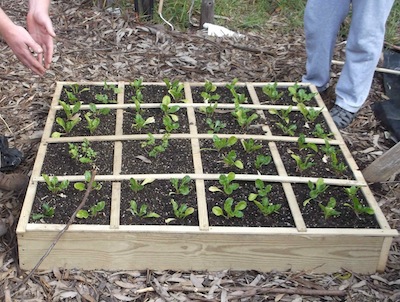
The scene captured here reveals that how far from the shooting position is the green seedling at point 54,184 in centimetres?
263

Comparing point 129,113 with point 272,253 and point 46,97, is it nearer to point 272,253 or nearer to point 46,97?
point 46,97

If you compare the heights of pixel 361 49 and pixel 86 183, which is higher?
pixel 361 49

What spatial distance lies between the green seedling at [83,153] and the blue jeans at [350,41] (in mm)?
1529

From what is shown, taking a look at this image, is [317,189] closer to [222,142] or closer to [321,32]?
[222,142]

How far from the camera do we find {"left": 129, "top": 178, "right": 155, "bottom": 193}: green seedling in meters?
2.64

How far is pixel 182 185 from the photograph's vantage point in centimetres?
267

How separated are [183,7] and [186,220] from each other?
257 centimetres

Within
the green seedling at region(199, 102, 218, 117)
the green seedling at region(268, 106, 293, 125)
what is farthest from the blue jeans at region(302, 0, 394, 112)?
the green seedling at region(199, 102, 218, 117)

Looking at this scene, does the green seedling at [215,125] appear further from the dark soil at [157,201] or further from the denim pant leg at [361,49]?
the denim pant leg at [361,49]

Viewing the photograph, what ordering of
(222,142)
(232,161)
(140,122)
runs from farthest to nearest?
(140,122) → (222,142) → (232,161)

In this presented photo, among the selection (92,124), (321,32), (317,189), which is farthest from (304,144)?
(92,124)

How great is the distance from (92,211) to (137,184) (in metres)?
0.23

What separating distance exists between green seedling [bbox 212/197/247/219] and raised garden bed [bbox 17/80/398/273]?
0.01 m

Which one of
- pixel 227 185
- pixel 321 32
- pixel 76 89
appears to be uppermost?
pixel 321 32
